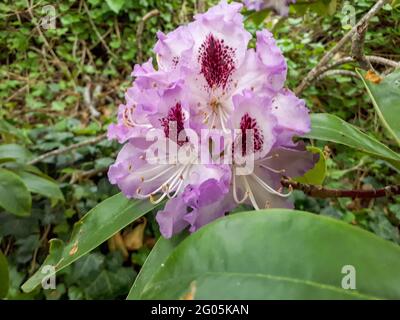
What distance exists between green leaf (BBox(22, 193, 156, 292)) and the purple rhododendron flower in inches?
25.7

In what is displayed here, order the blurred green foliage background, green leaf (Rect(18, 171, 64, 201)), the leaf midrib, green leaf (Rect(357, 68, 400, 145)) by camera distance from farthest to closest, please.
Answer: the blurred green foliage background < green leaf (Rect(18, 171, 64, 201)) < green leaf (Rect(357, 68, 400, 145)) < the leaf midrib

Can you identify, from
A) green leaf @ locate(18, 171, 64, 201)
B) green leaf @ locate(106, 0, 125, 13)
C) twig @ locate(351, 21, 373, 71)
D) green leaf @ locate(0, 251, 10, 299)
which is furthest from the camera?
green leaf @ locate(106, 0, 125, 13)

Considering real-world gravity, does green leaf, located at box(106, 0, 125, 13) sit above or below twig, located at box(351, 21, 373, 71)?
above

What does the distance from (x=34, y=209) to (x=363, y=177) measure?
45.9 inches

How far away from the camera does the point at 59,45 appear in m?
2.44

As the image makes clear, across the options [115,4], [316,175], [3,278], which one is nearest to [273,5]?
[316,175]

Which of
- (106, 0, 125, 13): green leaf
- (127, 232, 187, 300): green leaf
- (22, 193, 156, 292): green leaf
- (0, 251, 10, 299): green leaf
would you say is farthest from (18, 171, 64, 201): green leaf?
(106, 0, 125, 13): green leaf

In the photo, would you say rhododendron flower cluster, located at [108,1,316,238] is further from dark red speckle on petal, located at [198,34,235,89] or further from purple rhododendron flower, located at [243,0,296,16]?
purple rhododendron flower, located at [243,0,296,16]

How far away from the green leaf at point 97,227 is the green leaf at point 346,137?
26 cm

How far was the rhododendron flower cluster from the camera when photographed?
0.51m

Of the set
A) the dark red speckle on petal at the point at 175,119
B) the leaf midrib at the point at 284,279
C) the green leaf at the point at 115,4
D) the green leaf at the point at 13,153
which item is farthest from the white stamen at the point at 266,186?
the green leaf at the point at 115,4

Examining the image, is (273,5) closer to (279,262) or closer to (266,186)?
(266,186)

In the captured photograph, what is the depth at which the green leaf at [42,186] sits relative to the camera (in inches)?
46.3
